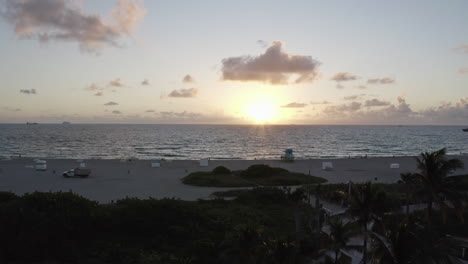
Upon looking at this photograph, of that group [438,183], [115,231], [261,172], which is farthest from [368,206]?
[261,172]

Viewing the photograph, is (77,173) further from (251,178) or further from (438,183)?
(438,183)

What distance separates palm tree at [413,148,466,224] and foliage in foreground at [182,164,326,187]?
17.0 m

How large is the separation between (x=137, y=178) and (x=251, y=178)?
43.7 feet

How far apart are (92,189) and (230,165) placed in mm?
24004

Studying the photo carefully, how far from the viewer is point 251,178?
3653cm

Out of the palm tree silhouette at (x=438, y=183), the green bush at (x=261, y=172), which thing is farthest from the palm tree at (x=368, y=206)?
the green bush at (x=261, y=172)

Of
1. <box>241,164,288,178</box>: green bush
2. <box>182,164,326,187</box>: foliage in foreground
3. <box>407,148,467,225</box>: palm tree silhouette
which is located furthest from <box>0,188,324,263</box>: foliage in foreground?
<box>241,164,288,178</box>: green bush

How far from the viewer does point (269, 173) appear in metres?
37.2

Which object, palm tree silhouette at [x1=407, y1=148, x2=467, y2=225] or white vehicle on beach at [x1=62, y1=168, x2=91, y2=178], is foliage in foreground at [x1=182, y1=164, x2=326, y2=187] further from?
palm tree silhouette at [x1=407, y1=148, x2=467, y2=225]

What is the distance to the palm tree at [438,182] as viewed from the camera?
16.5m

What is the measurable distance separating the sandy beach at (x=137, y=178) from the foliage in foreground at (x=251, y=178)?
150 centimetres

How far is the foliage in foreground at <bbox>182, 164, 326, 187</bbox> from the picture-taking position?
110 ft

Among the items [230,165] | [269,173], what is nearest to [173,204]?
[269,173]

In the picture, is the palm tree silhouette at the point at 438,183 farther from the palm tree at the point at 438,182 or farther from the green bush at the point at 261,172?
the green bush at the point at 261,172
